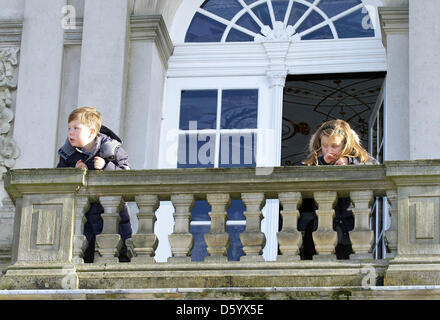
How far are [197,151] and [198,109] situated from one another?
0.47 m

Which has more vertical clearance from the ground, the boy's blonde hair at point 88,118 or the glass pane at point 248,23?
the glass pane at point 248,23

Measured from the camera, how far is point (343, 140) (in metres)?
9.54

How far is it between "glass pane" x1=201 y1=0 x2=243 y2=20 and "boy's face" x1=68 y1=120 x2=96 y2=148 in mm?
3662

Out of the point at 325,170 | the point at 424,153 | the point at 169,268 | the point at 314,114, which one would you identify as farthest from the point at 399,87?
the point at 314,114

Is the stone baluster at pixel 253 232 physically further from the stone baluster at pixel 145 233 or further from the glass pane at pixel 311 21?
the glass pane at pixel 311 21

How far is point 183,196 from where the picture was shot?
9508 mm

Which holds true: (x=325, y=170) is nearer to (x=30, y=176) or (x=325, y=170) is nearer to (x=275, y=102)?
(x=30, y=176)

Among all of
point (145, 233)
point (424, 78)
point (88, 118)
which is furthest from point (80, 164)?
point (424, 78)

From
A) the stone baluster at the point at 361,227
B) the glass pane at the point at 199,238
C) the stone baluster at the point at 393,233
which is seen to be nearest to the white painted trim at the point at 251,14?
the glass pane at the point at 199,238

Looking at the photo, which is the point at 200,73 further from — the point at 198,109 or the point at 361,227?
the point at 361,227

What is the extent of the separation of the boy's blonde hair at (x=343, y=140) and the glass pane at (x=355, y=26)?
3326 mm

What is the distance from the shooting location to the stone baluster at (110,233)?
945 cm

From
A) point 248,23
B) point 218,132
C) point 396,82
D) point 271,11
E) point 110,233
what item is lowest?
point 110,233

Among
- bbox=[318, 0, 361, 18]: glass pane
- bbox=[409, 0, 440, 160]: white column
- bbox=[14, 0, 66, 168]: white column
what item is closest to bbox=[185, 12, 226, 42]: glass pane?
bbox=[318, 0, 361, 18]: glass pane
